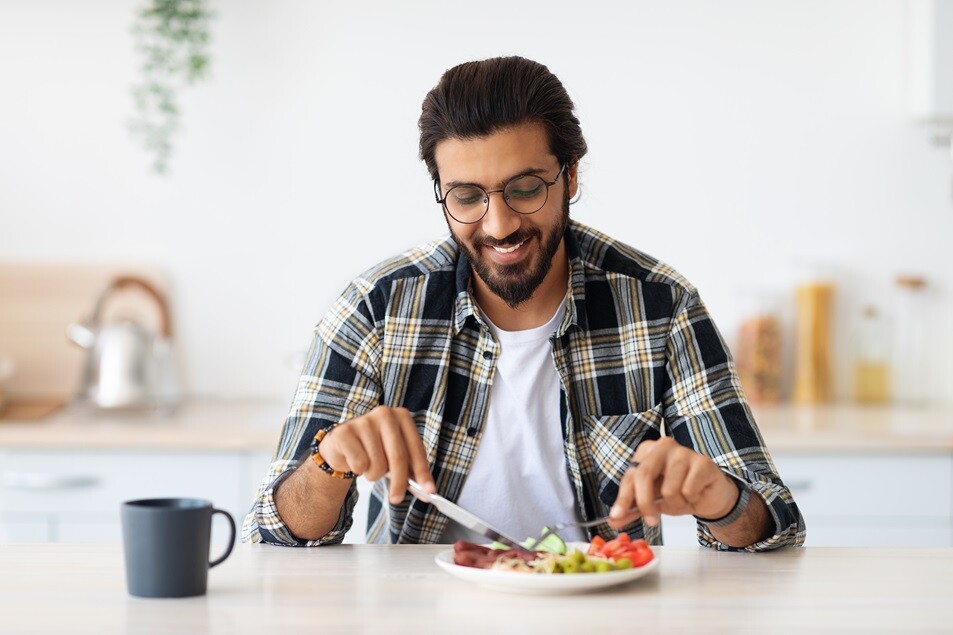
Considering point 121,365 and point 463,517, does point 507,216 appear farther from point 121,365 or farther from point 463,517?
point 121,365

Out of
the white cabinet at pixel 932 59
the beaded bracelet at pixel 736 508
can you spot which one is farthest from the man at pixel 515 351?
the white cabinet at pixel 932 59

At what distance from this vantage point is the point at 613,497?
1.82 meters

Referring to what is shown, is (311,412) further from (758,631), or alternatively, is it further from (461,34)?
(461,34)

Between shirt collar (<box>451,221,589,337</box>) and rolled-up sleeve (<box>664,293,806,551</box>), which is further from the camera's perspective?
shirt collar (<box>451,221,589,337</box>)

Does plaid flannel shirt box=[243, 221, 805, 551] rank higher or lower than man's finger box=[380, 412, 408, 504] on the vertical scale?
higher

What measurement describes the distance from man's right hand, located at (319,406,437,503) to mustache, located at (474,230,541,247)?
416mm

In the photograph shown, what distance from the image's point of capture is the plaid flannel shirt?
1798 millimetres

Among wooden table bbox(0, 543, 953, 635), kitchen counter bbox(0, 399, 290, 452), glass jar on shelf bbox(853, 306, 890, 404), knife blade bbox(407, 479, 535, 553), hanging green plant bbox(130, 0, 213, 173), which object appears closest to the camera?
wooden table bbox(0, 543, 953, 635)

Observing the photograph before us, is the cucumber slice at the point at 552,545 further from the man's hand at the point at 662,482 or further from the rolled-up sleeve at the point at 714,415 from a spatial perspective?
the rolled-up sleeve at the point at 714,415

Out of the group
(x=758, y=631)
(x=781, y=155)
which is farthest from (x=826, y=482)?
(x=758, y=631)

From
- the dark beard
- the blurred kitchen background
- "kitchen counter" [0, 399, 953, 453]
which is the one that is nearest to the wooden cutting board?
the blurred kitchen background

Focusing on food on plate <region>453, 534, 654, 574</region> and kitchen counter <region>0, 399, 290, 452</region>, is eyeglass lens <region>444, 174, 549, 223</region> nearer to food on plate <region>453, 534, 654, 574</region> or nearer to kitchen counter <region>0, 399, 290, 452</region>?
food on plate <region>453, 534, 654, 574</region>

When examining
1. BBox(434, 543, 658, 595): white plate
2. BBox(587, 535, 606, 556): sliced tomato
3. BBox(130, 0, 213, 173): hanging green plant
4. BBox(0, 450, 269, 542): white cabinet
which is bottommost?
BBox(0, 450, 269, 542): white cabinet

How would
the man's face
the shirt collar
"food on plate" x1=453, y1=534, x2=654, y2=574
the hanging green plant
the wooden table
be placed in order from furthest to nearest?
the hanging green plant, the shirt collar, the man's face, "food on plate" x1=453, y1=534, x2=654, y2=574, the wooden table
